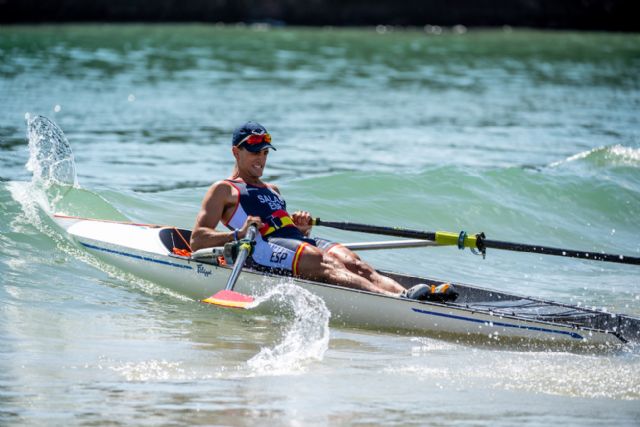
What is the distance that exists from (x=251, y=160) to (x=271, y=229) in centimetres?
65

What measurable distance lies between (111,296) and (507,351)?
11.9 feet

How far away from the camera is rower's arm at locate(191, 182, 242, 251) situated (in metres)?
9.53

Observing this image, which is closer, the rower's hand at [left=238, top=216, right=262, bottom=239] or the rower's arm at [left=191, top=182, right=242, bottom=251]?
the rower's hand at [left=238, top=216, right=262, bottom=239]

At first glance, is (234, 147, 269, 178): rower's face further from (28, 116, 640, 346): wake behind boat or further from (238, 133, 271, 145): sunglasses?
(28, 116, 640, 346): wake behind boat

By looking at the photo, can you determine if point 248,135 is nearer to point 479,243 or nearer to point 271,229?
point 271,229

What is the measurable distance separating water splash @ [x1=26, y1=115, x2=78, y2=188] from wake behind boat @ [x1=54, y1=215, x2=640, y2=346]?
2.73 metres

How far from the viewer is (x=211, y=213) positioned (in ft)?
31.3

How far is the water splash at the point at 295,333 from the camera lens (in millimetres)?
7949

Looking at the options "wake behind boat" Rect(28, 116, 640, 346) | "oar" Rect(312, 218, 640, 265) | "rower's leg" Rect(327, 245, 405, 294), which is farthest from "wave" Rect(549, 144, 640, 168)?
"rower's leg" Rect(327, 245, 405, 294)

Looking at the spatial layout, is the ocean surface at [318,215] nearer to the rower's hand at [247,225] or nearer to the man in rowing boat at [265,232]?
the man in rowing boat at [265,232]

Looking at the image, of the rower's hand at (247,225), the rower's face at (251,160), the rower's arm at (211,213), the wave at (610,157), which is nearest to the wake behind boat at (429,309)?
the rower's arm at (211,213)

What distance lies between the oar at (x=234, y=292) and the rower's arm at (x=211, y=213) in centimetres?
38

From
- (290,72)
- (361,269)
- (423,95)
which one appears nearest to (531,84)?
(423,95)

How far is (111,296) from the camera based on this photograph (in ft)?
32.8
